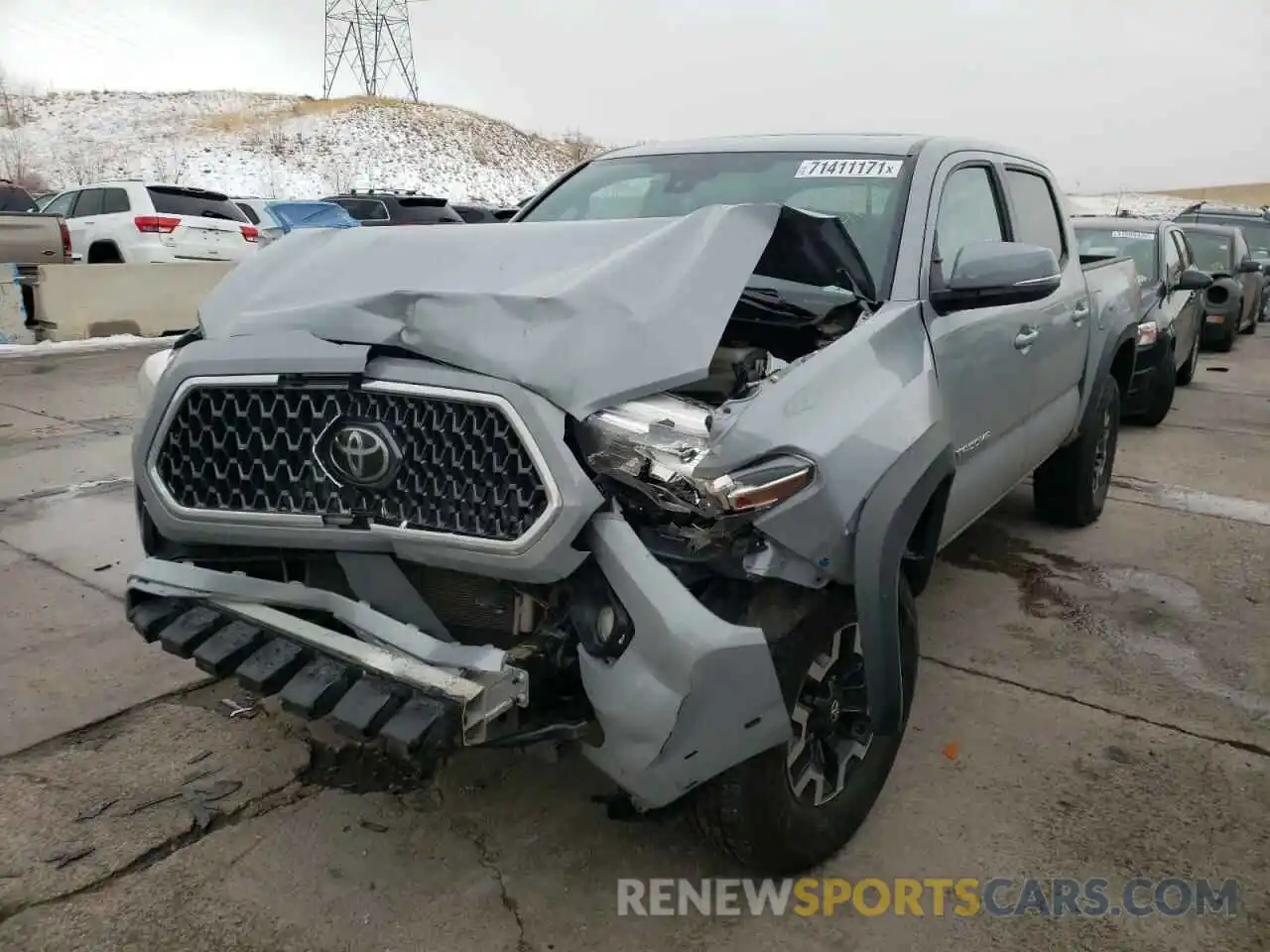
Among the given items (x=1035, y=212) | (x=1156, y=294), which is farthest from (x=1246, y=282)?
(x=1035, y=212)

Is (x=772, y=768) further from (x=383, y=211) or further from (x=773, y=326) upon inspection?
(x=383, y=211)

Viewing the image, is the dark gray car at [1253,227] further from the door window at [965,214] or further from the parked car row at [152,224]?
the door window at [965,214]

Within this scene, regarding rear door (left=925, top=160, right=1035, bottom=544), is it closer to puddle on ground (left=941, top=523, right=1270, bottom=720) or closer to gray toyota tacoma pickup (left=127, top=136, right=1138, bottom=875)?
gray toyota tacoma pickup (left=127, top=136, right=1138, bottom=875)

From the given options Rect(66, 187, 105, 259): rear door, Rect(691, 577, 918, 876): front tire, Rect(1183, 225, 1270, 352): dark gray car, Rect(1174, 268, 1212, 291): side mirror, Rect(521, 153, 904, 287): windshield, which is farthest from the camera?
Rect(66, 187, 105, 259): rear door

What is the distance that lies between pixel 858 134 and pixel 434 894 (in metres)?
3.05

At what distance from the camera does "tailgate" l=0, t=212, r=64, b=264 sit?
1177cm

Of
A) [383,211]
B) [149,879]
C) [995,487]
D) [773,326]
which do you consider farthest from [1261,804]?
[383,211]

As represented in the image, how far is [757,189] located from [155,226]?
12451 mm

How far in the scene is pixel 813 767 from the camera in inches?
102

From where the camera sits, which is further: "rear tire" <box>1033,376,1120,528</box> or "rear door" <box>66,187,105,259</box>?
"rear door" <box>66,187,105,259</box>

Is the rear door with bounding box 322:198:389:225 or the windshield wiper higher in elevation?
the windshield wiper

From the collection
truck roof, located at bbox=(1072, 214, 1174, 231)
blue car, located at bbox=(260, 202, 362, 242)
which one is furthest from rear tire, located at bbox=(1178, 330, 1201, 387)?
blue car, located at bbox=(260, 202, 362, 242)

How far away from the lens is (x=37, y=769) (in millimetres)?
2992

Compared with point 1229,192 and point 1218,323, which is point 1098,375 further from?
point 1229,192
